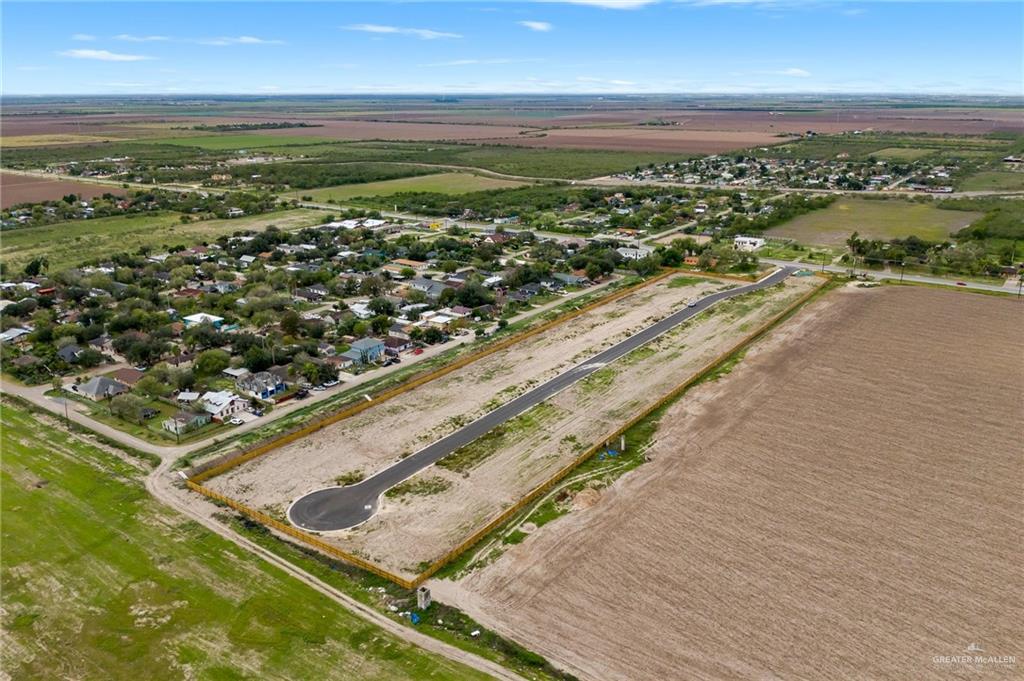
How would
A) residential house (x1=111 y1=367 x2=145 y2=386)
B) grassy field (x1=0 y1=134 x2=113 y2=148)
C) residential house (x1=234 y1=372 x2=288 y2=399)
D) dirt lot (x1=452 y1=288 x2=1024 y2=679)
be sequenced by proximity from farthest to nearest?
grassy field (x1=0 y1=134 x2=113 y2=148), residential house (x1=111 y1=367 x2=145 y2=386), residential house (x1=234 y1=372 x2=288 y2=399), dirt lot (x1=452 y1=288 x2=1024 y2=679)

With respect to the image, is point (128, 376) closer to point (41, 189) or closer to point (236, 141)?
point (41, 189)

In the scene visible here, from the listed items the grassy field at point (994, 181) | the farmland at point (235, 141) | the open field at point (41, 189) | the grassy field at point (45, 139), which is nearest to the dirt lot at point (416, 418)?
the grassy field at point (994, 181)

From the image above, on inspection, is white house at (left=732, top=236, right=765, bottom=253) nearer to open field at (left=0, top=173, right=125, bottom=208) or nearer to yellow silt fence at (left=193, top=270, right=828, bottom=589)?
yellow silt fence at (left=193, top=270, right=828, bottom=589)

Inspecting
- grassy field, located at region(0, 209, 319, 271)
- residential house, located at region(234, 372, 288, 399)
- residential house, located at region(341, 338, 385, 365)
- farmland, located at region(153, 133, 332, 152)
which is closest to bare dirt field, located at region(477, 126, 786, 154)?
farmland, located at region(153, 133, 332, 152)

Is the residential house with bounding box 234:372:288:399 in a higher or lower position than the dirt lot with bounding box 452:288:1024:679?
higher

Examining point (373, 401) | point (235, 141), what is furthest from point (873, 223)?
point (235, 141)

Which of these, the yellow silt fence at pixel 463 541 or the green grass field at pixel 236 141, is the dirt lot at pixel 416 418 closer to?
the yellow silt fence at pixel 463 541
